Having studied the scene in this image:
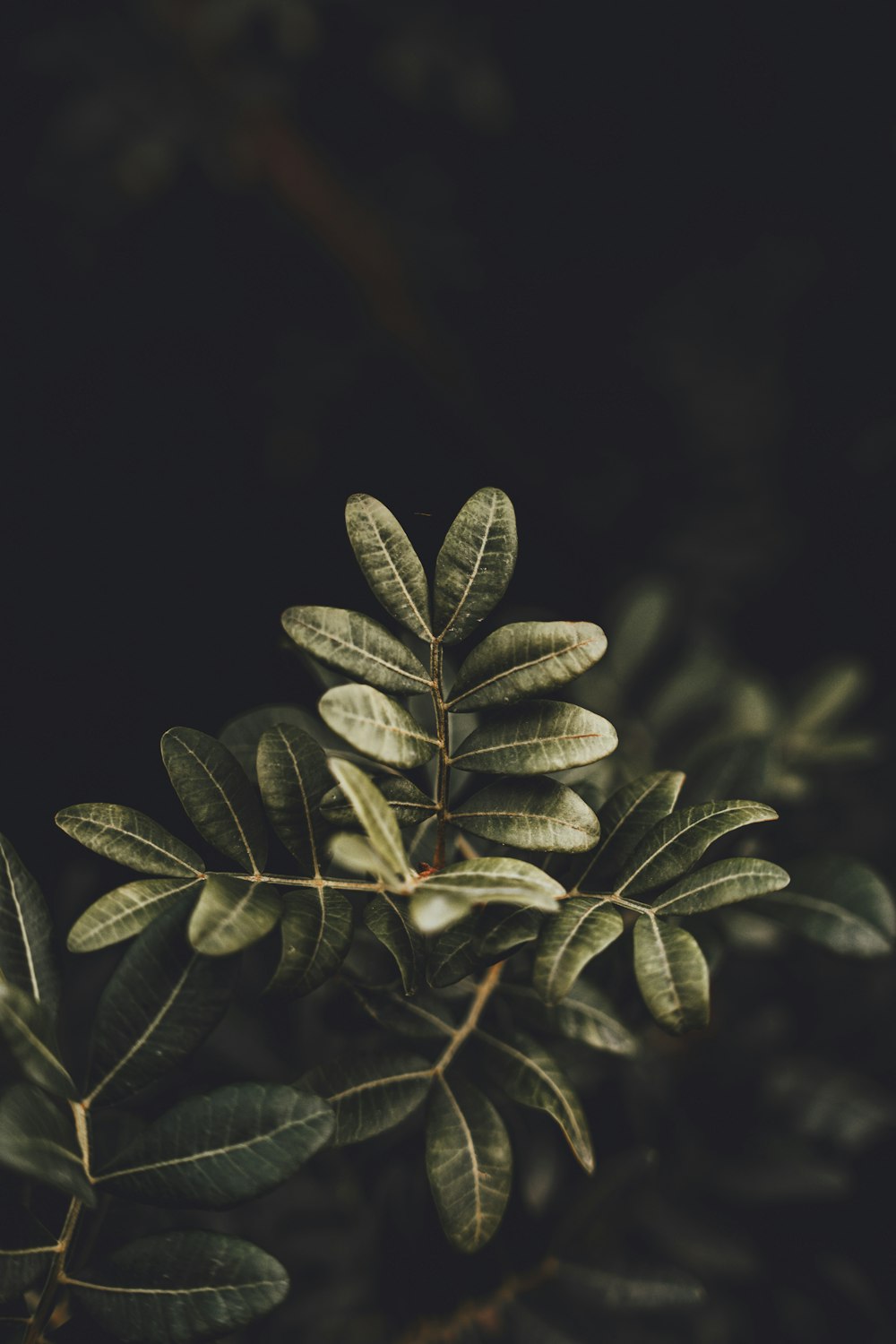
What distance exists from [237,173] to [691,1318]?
1.64 m

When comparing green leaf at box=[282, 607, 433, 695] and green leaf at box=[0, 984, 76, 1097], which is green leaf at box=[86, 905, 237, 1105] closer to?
green leaf at box=[0, 984, 76, 1097]

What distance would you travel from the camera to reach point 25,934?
493mm

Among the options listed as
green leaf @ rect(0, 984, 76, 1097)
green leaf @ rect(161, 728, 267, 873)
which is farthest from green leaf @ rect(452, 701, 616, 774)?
green leaf @ rect(0, 984, 76, 1097)

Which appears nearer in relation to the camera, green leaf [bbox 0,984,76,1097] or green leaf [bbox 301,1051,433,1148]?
green leaf [bbox 0,984,76,1097]

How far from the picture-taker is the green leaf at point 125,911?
0.44 m

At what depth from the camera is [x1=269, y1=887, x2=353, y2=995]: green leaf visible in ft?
1.46

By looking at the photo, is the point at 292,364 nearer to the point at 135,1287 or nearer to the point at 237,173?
the point at 237,173

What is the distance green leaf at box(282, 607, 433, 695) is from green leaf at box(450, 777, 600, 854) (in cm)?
7

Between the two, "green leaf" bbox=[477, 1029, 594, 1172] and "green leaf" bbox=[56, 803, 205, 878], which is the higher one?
"green leaf" bbox=[56, 803, 205, 878]

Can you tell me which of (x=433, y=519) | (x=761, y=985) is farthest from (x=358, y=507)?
(x=761, y=985)

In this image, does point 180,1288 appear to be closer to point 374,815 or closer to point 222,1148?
point 222,1148

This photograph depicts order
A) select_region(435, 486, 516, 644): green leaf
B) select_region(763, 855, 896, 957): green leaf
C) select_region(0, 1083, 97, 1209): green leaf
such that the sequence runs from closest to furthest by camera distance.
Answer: select_region(0, 1083, 97, 1209): green leaf → select_region(435, 486, 516, 644): green leaf → select_region(763, 855, 896, 957): green leaf

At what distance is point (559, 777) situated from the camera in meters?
0.63

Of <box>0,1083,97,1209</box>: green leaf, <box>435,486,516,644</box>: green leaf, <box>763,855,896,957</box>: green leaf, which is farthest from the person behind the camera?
<box>763,855,896,957</box>: green leaf
